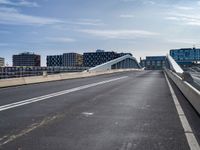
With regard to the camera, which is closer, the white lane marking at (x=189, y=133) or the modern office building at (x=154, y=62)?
the white lane marking at (x=189, y=133)

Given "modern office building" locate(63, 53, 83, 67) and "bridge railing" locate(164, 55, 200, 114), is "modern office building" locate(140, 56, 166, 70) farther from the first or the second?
"bridge railing" locate(164, 55, 200, 114)

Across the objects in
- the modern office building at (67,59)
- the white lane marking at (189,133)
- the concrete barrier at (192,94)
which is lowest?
the white lane marking at (189,133)

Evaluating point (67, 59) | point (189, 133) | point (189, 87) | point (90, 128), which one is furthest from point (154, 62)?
point (189, 133)

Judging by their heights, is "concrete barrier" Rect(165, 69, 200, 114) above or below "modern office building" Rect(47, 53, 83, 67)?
below

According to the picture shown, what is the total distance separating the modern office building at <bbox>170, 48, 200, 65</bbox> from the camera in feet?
305

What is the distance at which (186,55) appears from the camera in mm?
93625

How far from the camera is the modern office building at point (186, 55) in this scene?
92.9 metres

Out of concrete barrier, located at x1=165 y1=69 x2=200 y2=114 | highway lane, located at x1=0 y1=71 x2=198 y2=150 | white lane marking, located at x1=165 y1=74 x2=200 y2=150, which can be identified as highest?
concrete barrier, located at x1=165 y1=69 x2=200 y2=114

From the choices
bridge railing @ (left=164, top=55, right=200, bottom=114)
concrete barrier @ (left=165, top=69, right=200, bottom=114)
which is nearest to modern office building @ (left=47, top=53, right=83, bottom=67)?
bridge railing @ (left=164, top=55, right=200, bottom=114)

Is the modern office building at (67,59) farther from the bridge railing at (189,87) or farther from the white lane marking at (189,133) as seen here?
the white lane marking at (189,133)

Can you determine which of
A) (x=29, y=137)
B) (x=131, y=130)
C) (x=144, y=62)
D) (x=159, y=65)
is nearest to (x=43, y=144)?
(x=29, y=137)

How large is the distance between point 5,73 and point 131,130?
2151cm

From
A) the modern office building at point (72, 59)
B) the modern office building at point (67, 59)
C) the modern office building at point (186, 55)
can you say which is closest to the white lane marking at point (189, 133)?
the modern office building at point (186, 55)

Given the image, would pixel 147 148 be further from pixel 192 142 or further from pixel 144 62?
pixel 144 62
